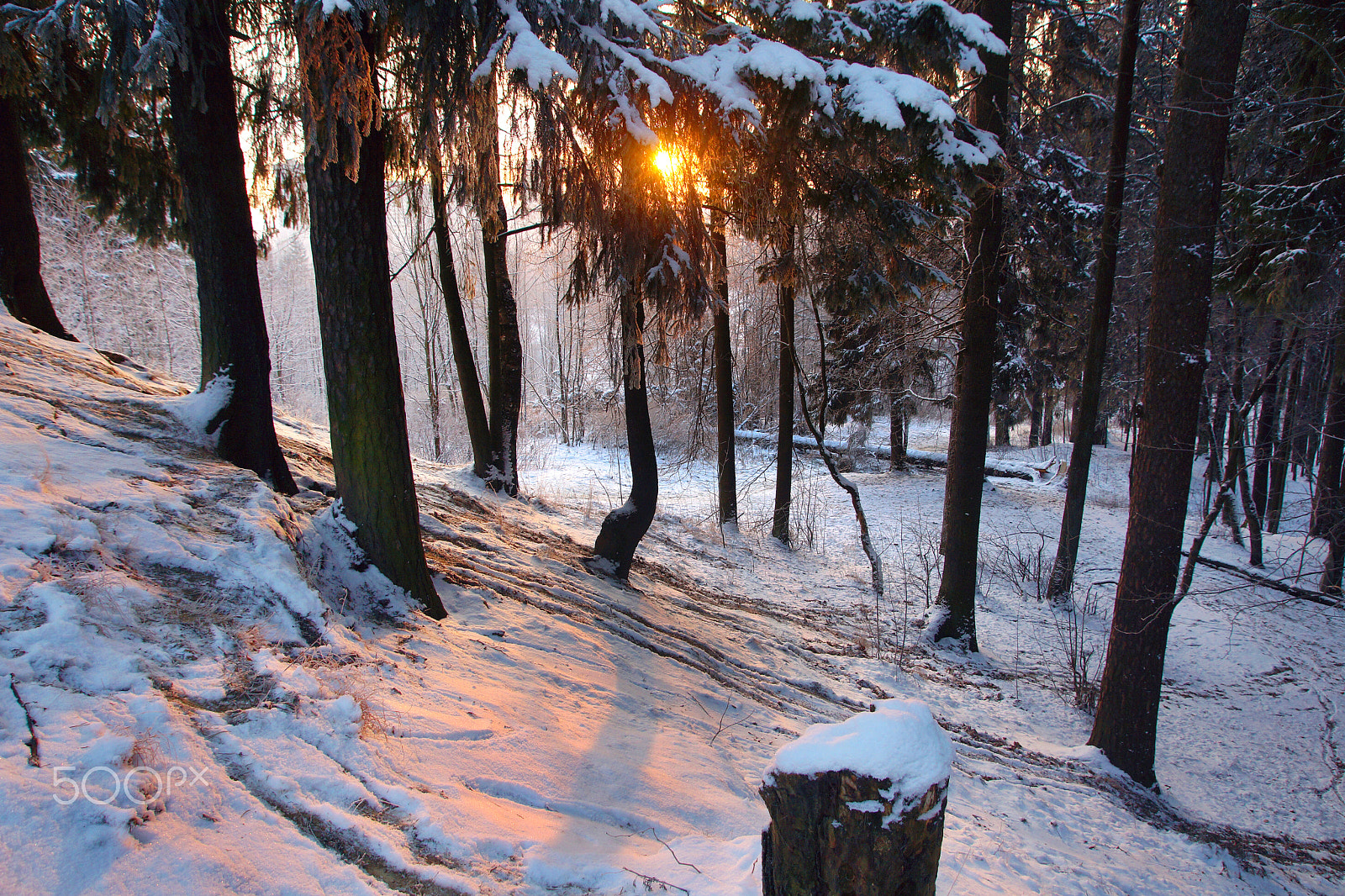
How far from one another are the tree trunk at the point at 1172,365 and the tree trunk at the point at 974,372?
6.46ft

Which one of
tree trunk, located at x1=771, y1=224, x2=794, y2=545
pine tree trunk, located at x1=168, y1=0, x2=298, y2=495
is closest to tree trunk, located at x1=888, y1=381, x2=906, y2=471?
tree trunk, located at x1=771, y1=224, x2=794, y2=545

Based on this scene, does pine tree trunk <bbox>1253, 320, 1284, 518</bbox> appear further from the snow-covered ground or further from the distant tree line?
the snow-covered ground

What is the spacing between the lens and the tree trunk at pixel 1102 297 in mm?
8180

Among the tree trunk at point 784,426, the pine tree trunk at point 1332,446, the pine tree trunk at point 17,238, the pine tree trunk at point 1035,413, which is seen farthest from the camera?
the pine tree trunk at point 1035,413

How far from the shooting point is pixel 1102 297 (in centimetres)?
876

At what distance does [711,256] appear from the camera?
18.8ft

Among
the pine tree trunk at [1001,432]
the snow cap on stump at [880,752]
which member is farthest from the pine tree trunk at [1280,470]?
the snow cap on stump at [880,752]

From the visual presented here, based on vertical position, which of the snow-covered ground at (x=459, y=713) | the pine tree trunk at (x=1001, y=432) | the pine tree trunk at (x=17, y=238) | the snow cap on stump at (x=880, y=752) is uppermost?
the pine tree trunk at (x=17, y=238)

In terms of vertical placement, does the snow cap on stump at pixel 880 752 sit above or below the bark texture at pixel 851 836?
above

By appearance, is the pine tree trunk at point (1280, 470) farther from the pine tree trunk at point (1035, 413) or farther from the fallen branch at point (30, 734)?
the fallen branch at point (30, 734)

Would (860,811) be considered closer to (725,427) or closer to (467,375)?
(467,375)

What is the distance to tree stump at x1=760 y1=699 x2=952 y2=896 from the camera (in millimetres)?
1846

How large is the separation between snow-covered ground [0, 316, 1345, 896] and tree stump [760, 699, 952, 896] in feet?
2.07

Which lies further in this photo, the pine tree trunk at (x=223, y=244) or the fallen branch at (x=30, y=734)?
the pine tree trunk at (x=223, y=244)
